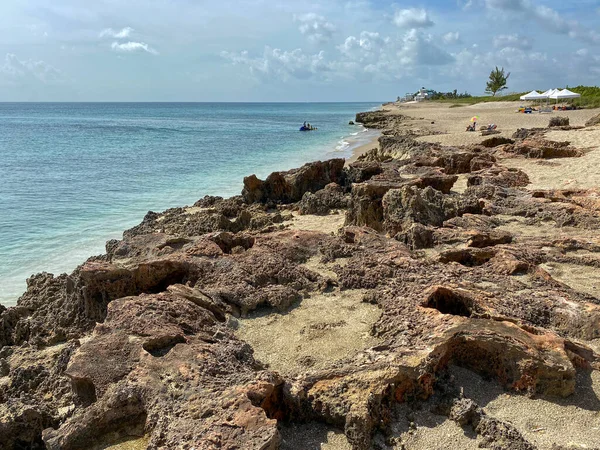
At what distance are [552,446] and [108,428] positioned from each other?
2925 mm

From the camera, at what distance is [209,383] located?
336 cm

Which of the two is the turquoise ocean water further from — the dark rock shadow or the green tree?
the green tree

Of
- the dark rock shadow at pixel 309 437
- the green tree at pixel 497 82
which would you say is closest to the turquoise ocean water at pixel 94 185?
the dark rock shadow at pixel 309 437

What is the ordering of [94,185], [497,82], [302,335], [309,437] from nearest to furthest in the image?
1. [309,437]
2. [302,335]
3. [94,185]
4. [497,82]

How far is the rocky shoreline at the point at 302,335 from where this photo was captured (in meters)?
3.24

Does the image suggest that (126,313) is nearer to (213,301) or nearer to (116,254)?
(213,301)

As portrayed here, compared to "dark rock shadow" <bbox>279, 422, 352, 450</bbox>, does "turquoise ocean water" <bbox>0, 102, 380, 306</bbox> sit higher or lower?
lower

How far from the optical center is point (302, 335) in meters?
4.69

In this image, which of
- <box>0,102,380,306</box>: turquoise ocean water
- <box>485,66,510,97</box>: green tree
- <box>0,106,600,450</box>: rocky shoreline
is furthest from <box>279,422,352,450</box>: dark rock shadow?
<box>485,66,510,97</box>: green tree

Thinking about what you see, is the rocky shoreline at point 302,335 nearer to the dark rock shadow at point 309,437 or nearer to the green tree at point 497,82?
the dark rock shadow at point 309,437

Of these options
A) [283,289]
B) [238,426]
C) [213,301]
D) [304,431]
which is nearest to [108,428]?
[238,426]

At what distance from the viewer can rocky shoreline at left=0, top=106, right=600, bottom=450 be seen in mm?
3242

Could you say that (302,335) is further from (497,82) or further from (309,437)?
(497,82)

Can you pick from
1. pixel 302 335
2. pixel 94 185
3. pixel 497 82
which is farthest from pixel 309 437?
pixel 497 82
